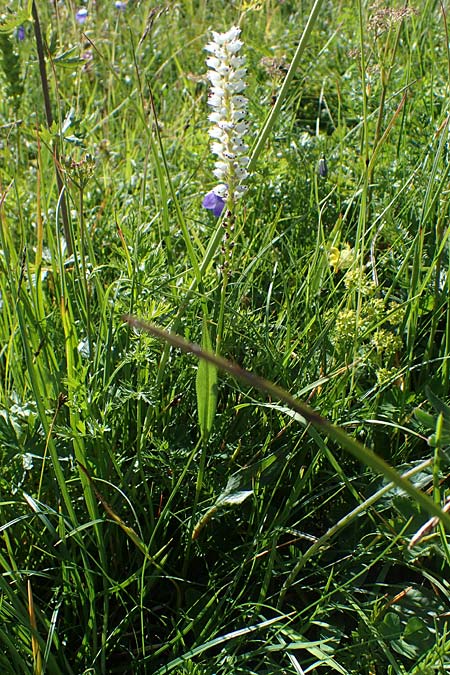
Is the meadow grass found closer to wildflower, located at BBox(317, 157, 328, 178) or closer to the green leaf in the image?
the green leaf

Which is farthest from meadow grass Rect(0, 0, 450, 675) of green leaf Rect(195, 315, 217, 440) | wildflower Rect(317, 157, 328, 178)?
wildflower Rect(317, 157, 328, 178)

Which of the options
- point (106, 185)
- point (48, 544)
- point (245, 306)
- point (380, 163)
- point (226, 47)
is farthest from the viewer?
point (106, 185)

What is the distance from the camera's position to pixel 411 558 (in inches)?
50.0

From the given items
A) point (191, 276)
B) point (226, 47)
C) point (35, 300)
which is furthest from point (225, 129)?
point (35, 300)

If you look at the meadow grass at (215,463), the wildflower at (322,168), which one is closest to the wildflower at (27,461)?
the meadow grass at (215,463)

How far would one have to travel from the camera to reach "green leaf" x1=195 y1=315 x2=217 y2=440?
1125 millimetres

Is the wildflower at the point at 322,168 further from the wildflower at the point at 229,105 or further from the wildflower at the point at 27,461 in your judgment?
the wildflower at the point at 27,461

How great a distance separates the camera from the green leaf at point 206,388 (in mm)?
1125

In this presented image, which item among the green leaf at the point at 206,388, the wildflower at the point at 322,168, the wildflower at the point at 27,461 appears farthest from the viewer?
the wildflower at the point at 322,168

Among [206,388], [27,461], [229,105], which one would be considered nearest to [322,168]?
[229,105]

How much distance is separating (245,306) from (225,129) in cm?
69

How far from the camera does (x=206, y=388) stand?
1.14 meters

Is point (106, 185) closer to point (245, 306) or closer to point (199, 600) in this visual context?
point (245, 306)

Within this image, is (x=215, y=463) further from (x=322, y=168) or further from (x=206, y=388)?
(x=322, y=168)
